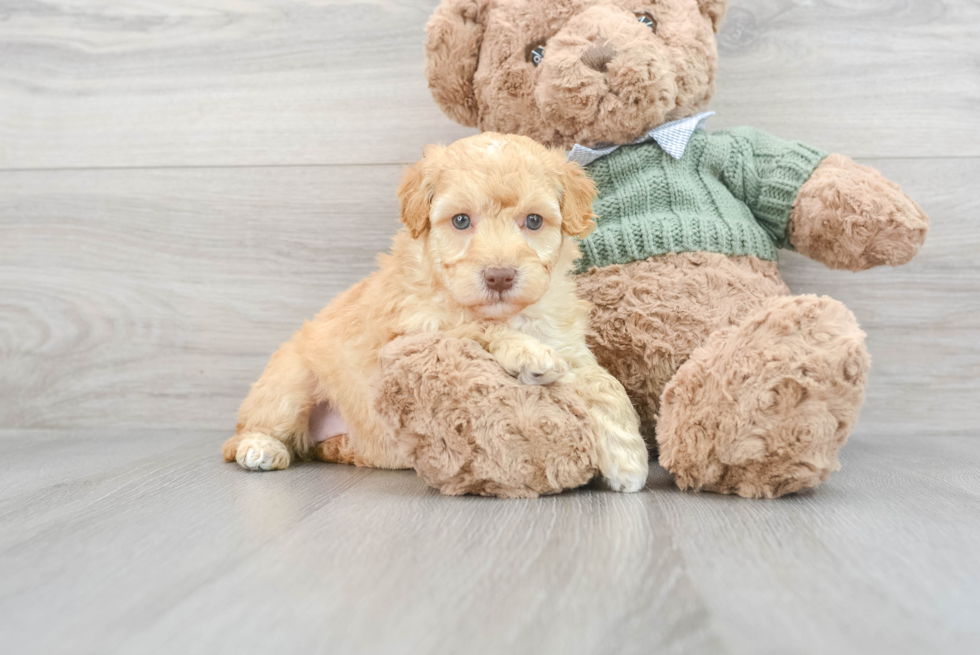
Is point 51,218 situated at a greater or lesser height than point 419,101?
lesser

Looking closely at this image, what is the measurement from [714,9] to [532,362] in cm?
73

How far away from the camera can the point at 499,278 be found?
0.89 meters

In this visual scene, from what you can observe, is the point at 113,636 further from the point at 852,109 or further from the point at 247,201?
the point at 852,109

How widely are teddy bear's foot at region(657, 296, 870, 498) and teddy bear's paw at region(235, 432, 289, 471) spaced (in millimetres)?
630

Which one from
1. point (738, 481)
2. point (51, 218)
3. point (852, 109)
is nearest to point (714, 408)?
point (738, 481)

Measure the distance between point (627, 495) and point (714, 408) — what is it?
0.51ft

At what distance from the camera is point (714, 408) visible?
0.90 m

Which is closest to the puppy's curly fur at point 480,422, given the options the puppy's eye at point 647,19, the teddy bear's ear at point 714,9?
the puppy's eye at point 647,19

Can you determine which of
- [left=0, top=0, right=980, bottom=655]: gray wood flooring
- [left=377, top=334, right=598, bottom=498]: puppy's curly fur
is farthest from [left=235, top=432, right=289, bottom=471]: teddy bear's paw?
[left=377, top=334, right=598, bottom=498]: puppy's curly fur

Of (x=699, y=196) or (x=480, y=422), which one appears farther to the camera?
(x=699, y=196)

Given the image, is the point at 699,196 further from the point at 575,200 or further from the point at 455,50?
the point at 455,50

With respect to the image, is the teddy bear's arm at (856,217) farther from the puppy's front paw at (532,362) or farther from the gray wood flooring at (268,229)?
the puppy's front paw at (532,362)

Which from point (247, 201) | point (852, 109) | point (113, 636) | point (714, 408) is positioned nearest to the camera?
point (113, 636)

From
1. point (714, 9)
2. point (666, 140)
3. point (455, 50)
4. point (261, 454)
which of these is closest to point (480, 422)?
point (261, 454)
